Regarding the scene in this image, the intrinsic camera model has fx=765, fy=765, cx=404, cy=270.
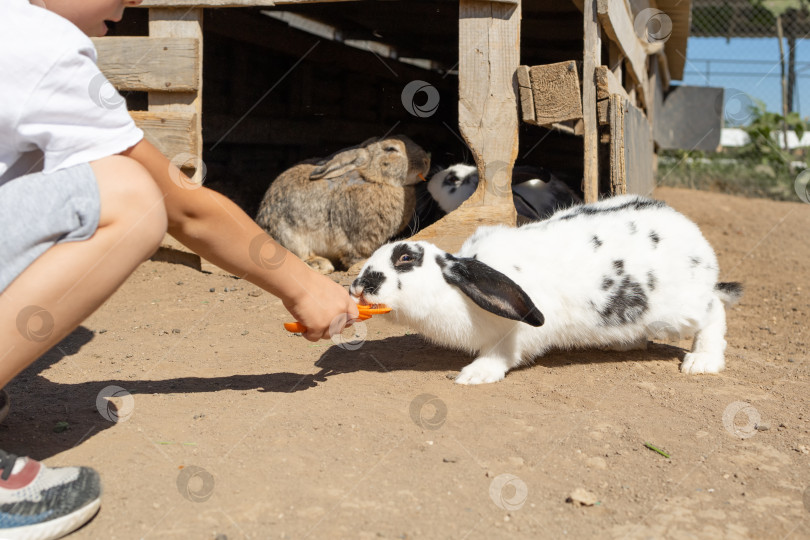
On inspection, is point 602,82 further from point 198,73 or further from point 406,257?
point 198,73

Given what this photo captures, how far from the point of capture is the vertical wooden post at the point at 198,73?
4.60 metres

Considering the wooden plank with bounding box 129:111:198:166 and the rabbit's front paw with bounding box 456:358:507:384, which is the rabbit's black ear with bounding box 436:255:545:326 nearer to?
the rabbit's front paw with bounding box 456:358:507:384

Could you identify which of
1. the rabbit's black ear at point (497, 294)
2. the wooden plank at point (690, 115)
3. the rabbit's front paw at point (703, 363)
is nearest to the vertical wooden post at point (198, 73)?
the rabbit's black ear at point (497, 294)

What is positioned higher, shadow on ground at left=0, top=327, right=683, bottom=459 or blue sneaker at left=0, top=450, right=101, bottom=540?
blue sneaker at left=0, top=450, right=101, bottom=540

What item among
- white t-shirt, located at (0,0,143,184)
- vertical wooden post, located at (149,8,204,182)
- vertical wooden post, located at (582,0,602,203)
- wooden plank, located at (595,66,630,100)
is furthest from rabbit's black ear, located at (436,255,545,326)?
vertical wooden post, located at (149,8,204,182)

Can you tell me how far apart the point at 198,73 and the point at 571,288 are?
2.77 meters

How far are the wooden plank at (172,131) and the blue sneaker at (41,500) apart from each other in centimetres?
305

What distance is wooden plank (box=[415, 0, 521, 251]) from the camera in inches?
165

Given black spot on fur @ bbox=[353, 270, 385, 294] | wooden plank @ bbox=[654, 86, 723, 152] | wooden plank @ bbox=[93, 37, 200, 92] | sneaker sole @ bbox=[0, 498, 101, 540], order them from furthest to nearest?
wooden plank @ bbox=[654, 86, 723, 152]
wooden plank @ bbox=[93, 37, 200, 92]
black spot on fur @ bbox=[353, 270, 385, 294]
sneaker sole @ bbox=[0, 498, 101, 540]

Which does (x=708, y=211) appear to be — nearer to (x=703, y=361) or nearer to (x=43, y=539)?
(x=703, y=361)

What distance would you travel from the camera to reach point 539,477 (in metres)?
2.10

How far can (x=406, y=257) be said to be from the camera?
2900mm

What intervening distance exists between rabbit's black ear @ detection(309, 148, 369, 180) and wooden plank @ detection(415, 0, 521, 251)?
134 centimetres

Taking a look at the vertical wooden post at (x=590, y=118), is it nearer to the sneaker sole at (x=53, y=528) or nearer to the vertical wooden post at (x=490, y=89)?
the vertical wooden post at (x=490, y=89)
